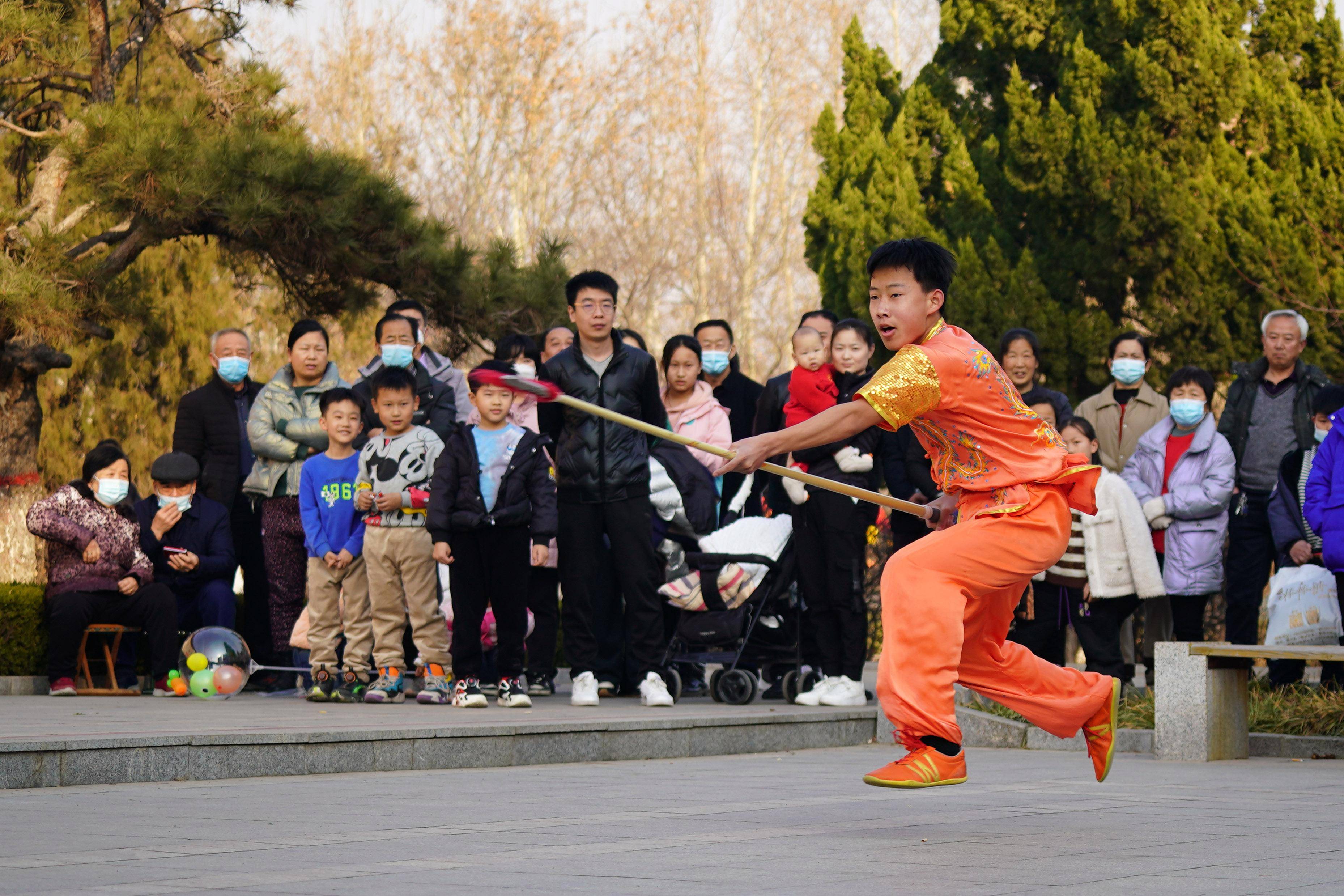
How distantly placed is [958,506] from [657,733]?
300 centimetres

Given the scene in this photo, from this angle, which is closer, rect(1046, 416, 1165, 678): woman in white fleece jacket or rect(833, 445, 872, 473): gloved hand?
rect(833, 445, 872, 473): gloved hand

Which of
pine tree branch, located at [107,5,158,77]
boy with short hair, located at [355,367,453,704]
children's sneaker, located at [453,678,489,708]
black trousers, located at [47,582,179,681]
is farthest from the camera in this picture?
pine tree branch, located at [107,5,158,77]

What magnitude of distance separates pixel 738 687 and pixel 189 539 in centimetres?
378

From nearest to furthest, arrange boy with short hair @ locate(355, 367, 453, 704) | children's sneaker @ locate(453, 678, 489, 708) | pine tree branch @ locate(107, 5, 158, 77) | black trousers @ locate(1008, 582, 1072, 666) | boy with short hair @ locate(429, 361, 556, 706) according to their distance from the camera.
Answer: children's sneaker @ locate(453, 678, 489, 708)
boy with short hair @ locate(429, 361, 556, 706)
boy with short hair @ locate(355, 367, 453, 704)
black trousers @ locate(1008, 582, 1072, 666)
pine tree branch @ locate(107, 5, 158, 77)

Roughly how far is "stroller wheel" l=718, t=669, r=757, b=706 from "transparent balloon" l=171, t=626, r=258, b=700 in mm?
3045

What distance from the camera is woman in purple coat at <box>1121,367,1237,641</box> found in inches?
416

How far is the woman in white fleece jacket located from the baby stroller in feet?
5.30

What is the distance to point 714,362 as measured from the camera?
1197 cm

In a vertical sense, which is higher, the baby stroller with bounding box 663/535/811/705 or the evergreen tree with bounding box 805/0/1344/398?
the evergreen tree with bounding box 805/0/1344/398

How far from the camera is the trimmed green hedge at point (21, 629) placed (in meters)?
11.0

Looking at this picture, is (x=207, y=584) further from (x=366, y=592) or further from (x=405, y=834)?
(x=405, y=834)

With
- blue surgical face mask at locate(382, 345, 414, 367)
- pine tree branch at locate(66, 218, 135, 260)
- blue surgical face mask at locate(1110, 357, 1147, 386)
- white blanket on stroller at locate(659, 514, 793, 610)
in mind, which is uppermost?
pine tree branch at locate(66, 218, 135, 260)

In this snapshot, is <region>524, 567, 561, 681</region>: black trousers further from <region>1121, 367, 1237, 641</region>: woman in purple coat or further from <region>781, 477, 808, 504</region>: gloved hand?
<region>1121, 367, 1237, 641</region>: woman in purple coat

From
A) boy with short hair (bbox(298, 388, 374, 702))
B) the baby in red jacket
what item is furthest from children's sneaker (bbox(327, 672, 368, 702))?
the baby in red jacket
